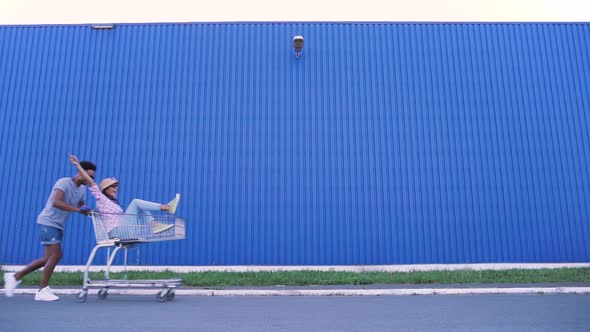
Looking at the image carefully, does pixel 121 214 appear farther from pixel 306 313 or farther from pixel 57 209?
pixel 306 313

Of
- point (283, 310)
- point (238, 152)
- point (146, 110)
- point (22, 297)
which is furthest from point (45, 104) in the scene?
point (283, 310)

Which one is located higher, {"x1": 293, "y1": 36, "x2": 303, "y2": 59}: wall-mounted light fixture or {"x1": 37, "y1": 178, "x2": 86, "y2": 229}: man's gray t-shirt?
{"x1": 293, "y1": 36, "x2": 303, "y2": 59}: wall-mounted light fixture

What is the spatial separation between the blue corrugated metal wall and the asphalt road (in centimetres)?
426

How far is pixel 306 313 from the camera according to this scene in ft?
18.2

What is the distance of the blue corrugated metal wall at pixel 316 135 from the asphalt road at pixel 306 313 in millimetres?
4265

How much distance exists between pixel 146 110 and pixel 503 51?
8.76m

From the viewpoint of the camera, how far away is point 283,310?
5820mm

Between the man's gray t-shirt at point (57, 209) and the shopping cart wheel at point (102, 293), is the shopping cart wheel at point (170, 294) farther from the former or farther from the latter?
the man's gray t-shirt at point (57, 209)

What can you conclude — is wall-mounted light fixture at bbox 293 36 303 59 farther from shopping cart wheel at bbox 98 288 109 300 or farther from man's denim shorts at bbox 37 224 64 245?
shopping cart wheel at bbox 98 288 109 300

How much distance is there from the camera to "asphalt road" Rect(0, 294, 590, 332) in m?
4.59

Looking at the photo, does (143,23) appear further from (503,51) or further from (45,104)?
(503,51)

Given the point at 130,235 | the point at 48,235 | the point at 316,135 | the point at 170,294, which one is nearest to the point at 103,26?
the point at 316,135

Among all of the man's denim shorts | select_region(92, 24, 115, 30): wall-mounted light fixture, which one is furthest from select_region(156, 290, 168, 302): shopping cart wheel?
select_region(92, 24, 115, 30): wall-mounted light fixture

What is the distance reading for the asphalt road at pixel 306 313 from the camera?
15.1 ft
